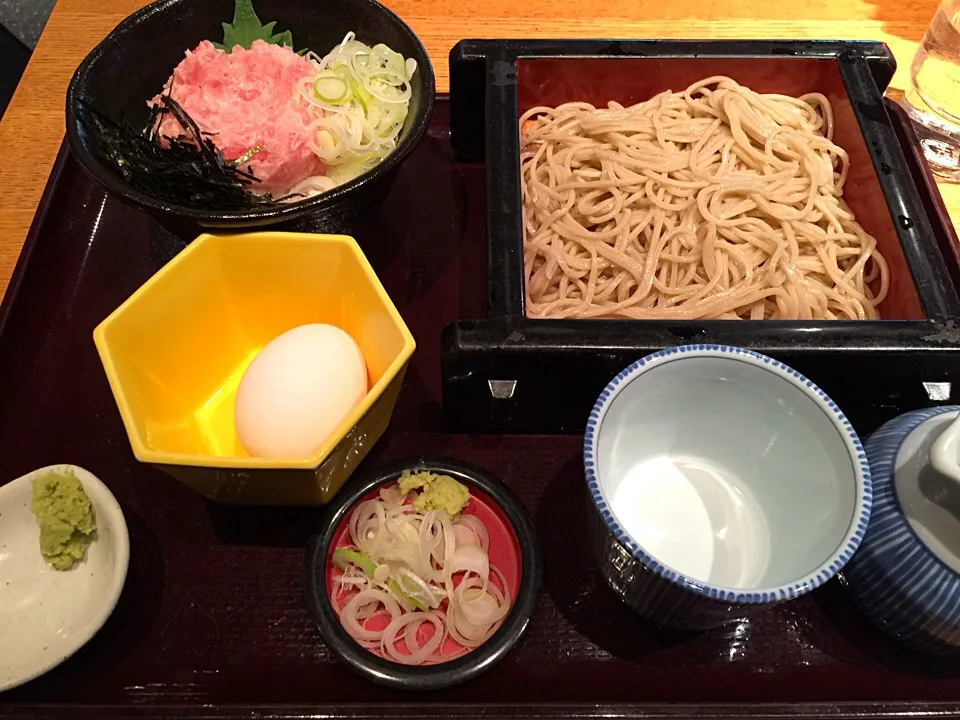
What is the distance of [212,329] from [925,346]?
3.65ft

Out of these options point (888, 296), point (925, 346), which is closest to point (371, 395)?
point (925, 346)

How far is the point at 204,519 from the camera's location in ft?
3.78

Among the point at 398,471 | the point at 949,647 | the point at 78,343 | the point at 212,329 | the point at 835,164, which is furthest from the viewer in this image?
the point at 835,164

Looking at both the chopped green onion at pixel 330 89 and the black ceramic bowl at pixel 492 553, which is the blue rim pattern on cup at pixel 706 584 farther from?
the chopped green onion at pixel 330 89

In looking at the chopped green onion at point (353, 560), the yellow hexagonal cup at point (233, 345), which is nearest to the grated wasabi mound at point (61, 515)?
the yellow hexagonal cup at point (233, 345)

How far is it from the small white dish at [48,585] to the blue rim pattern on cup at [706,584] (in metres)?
0.65

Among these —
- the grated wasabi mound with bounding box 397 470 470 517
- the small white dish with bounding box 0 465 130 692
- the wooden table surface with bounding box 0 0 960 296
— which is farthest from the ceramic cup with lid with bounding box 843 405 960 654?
the wooden table surface with bounding box 0 0 960 296

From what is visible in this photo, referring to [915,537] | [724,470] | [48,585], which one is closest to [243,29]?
[48,585]

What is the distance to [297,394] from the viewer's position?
1103 mm

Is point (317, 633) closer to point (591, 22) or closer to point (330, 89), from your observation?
point (330, 89)

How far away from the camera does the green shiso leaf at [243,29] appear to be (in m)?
1.50

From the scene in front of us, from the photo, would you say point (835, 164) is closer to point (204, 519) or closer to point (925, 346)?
point (925, 346)

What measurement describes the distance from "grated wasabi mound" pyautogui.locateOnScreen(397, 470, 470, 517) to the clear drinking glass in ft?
4.31

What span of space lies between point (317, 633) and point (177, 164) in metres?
0.85
